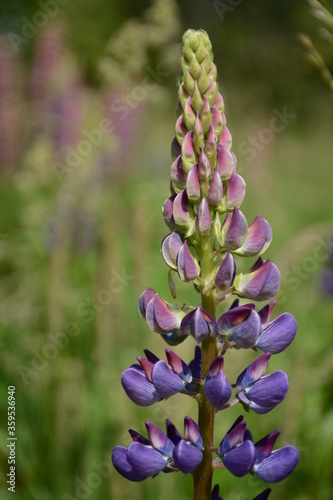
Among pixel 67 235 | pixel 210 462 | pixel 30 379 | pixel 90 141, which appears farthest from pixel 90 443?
pixel 90 141

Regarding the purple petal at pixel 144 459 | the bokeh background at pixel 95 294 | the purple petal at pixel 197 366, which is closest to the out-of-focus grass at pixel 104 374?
the bokeh background at pixel 95 294

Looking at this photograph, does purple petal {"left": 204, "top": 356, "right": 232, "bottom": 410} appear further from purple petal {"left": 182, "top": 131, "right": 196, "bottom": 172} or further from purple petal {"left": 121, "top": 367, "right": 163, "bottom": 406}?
purple petal {"left": 182, "top": 131, "right": 196, "bottom": 172}

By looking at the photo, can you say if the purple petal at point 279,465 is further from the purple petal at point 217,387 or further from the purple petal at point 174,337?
the purple petal at point 174,337

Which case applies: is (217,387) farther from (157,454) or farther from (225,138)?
(225,138)

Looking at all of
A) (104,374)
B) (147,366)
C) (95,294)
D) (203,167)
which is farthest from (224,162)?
(104,374)

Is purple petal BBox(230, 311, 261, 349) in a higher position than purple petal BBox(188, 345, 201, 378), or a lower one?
higher

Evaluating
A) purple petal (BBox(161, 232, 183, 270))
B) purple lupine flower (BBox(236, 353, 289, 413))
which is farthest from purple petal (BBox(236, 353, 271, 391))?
purple petal (BBox(161, 232, 183, 270))
